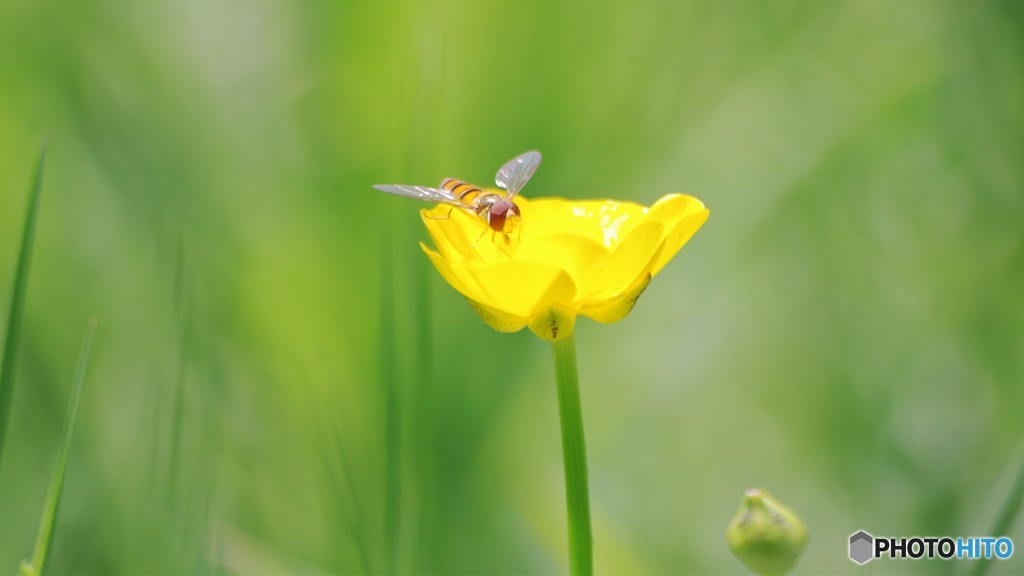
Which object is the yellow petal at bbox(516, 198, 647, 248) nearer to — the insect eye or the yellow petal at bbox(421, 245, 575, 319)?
the insect eye

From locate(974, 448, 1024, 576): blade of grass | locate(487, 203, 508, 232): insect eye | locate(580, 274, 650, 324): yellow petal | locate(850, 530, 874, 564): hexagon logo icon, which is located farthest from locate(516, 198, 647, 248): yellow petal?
locate(850, 530, 874, 564): hexagon logo icon

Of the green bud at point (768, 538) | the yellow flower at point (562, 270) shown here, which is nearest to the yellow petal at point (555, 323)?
the yellow flower at point (562, 270)

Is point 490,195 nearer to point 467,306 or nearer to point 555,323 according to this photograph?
point 555,323

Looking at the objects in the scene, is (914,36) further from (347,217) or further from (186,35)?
(186,35)

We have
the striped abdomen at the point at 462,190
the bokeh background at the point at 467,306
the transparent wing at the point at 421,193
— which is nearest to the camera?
the transparent wing at the point at 421,193

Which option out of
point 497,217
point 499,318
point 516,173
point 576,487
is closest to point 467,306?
point 516,173

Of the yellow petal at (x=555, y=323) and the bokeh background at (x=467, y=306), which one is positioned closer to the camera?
the yellow petal at (x=555, y=323)

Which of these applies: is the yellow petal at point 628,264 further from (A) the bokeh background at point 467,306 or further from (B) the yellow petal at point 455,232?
(A) the bokeh background at point 467,306

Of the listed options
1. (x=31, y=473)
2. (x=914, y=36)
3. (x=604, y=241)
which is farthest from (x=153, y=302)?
(x=914, y=36)
